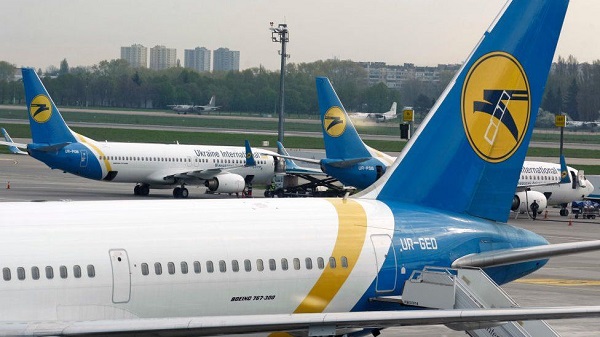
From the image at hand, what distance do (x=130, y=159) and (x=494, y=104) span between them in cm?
4890

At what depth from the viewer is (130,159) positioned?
221ft

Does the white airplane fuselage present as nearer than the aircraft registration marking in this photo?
Yes

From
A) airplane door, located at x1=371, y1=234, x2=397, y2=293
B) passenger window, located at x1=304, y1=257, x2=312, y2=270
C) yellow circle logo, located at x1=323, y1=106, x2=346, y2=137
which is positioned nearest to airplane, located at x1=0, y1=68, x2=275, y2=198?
yellow circle logo, located at x1=323, y1=106, x2=346, y2=137

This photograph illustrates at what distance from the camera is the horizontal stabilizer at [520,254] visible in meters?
18.3

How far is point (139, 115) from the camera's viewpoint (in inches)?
6905

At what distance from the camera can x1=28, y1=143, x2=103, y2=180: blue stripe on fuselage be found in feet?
215

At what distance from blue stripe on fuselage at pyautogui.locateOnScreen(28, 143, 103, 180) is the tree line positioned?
82.7 metres

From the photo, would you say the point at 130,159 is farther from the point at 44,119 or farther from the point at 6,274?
the point at 6,274

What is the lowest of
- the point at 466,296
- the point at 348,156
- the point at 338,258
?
the point at 348,156

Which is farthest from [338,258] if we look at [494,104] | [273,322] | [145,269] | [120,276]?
[494,104]

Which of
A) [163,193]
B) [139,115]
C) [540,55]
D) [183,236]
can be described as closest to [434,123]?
[540,55]

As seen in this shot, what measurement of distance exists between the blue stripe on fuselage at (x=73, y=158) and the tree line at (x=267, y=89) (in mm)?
82732

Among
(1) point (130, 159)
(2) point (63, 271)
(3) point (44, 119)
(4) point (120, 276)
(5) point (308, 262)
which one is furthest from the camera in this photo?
(1) point (130, 159)

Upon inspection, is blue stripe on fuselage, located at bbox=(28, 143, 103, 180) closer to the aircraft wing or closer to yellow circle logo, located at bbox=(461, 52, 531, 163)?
yellow circle logo, located at bbox=(461, 52, 531, 163)
